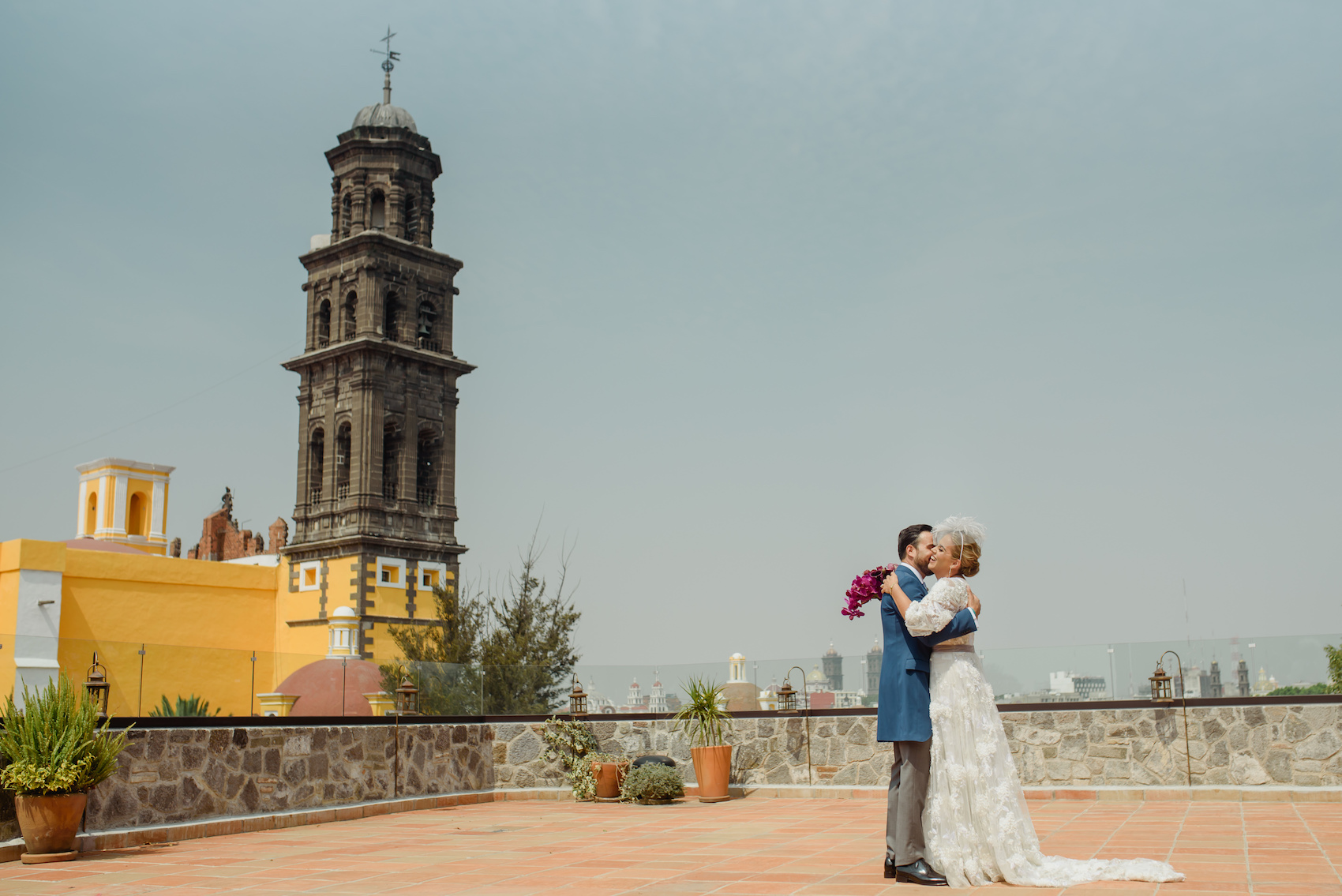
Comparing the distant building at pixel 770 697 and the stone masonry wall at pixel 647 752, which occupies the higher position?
the distant building at pixel 770 697

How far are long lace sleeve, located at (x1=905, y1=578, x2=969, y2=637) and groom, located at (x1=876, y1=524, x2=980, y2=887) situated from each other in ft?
0.41

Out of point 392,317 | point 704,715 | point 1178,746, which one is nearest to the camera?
point 1178,746

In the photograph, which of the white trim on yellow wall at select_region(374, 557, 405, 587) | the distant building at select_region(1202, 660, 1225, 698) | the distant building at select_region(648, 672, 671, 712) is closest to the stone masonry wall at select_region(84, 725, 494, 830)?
the distant building at select_region(648, 672, 671, 712)

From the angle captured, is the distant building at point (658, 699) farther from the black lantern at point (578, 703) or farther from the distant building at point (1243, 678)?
the distant building at point (1243, 678)

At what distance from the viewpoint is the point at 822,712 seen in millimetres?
14039

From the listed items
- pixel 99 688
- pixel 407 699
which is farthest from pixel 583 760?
pixel 99 688

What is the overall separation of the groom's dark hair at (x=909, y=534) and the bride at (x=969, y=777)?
180mm

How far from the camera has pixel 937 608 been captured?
249 inches

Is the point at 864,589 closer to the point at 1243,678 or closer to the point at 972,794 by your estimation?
the point at 972,794

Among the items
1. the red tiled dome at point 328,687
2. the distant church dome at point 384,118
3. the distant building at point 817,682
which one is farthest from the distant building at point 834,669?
the distant church dome at point 384,118

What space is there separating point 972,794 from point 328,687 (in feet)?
35.8

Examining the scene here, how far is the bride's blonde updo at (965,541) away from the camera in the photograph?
6578 millimetres

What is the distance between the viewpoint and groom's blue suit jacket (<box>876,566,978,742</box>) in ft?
21.1

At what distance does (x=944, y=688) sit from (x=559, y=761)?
9184 mm
